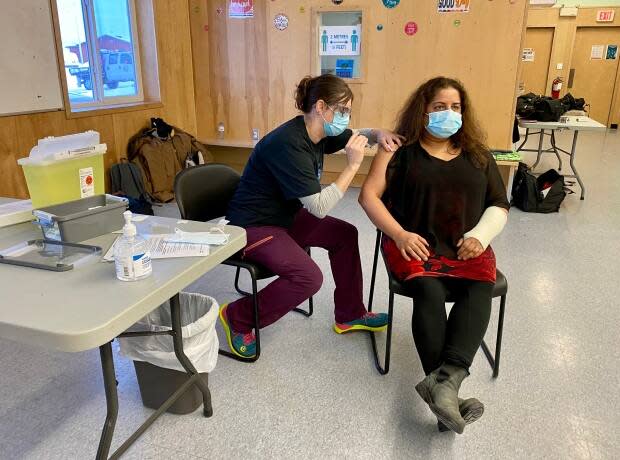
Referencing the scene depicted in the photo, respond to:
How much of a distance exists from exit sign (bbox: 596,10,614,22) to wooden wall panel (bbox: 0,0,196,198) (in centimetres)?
827

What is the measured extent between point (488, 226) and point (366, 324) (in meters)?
0.72

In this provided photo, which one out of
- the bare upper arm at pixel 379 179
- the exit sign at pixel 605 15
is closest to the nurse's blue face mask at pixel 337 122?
the bare upper arm at pixel 379 179

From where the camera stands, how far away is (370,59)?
4473mm

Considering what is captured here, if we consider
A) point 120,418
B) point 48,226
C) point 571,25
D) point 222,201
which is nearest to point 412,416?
point 120,418

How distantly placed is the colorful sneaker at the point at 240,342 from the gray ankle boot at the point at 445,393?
77cm

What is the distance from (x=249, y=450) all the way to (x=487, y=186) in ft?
4.33

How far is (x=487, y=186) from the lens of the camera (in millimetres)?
1967

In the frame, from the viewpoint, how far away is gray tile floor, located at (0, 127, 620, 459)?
1.61 metres

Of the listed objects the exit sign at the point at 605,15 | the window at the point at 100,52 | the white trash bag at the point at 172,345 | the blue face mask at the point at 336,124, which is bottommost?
the white trash bag at the point at 172,345

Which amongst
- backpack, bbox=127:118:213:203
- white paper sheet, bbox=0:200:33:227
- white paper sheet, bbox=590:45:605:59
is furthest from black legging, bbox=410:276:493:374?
white paper sheet, bbox=590:45:605:59

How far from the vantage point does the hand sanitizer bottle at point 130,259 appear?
1.19 m

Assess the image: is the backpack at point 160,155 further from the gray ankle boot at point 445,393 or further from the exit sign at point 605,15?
the exit sign at point 605,15

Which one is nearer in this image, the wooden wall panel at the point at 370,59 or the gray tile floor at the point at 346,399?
the gray tile floor at the point at 346,399

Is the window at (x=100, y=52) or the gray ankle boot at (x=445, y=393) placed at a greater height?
the window at (x=100, y=52)
